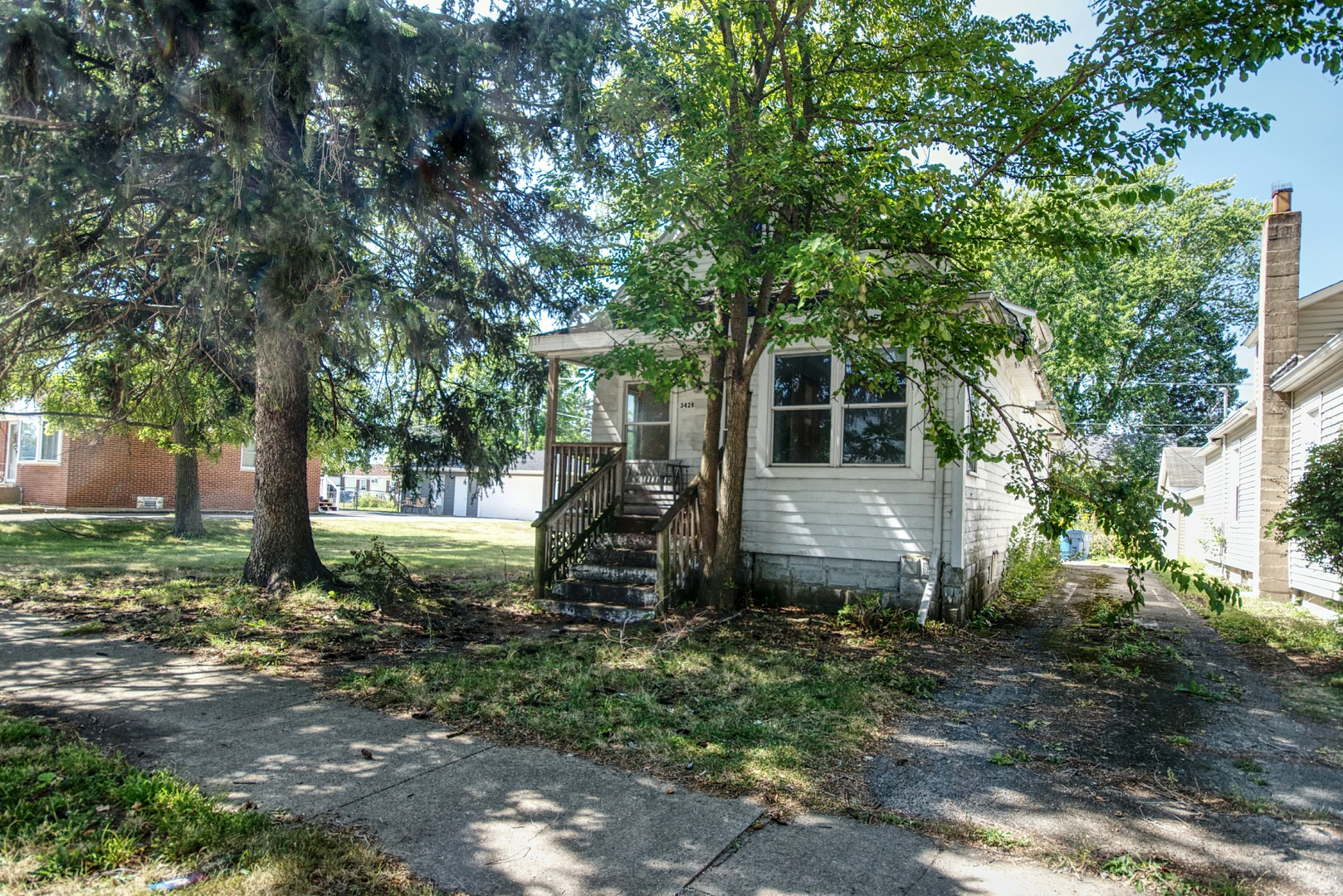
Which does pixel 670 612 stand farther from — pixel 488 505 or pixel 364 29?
pixel 488 505

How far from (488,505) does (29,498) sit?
19.7 m

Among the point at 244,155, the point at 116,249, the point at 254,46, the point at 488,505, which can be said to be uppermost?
the point at 254,46

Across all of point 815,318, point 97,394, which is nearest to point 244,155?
point 815,318

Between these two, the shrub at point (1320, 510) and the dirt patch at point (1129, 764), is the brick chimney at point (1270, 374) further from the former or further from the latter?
the dirt patch at point (1129, 764)

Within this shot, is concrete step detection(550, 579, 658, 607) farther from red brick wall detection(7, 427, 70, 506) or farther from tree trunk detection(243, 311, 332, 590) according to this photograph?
red brick wall detection(7, 427, 70, 506)

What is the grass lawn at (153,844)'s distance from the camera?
2.67 m

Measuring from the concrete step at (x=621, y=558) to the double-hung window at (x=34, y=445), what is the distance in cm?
2086

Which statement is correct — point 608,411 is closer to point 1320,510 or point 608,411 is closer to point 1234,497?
point 1320,510

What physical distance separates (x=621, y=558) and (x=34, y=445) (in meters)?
22.8

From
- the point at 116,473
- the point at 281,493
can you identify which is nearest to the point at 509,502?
the point at 116,473

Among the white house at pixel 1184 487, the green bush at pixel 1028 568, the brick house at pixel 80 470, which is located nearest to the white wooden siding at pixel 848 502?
the green bush at pixel 1028 568

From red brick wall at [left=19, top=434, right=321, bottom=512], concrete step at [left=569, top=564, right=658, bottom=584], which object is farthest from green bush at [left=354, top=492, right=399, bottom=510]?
concrete step at [left=569, top=564, right=658, bottom=584]

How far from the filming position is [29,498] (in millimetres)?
22938

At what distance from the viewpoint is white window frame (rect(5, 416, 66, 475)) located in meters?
22.2
